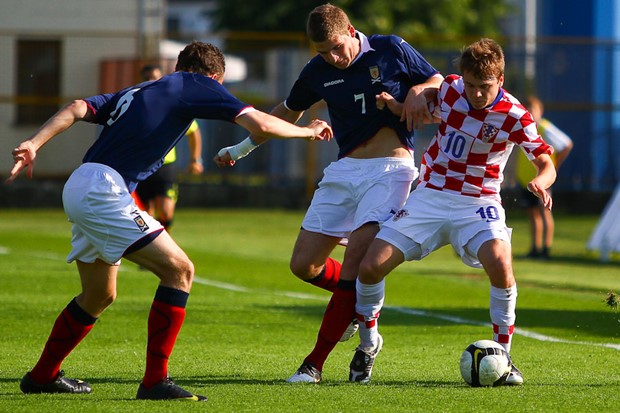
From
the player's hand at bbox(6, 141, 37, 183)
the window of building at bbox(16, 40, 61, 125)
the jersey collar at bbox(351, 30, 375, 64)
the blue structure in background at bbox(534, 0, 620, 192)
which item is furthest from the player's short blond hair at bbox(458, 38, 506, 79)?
the window of building at bbox(16, 40, 61, 125)

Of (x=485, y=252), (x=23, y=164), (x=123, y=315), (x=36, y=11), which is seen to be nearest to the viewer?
(x=23, y=164)

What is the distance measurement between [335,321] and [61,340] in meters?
1.61

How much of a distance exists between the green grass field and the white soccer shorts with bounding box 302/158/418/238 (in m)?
0.94

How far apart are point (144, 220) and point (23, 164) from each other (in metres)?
0.69

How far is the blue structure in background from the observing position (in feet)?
81.6

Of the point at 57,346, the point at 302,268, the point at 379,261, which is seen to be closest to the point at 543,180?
the point at 379,261

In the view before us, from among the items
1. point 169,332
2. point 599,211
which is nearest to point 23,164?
point 169,332

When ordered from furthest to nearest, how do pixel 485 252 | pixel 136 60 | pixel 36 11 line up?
1. pixel 36 11
2. pixel 136 60
3. pixel 485 252

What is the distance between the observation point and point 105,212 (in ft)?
20.2

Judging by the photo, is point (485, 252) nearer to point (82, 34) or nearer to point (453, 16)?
point (82, 34)

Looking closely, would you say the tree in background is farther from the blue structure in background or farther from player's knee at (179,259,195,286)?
player's knee at (179,259,195,286)

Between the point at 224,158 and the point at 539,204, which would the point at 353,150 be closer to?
the point at 224,158

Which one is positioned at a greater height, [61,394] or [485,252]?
[485,252]

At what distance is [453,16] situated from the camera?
41.9 meters
